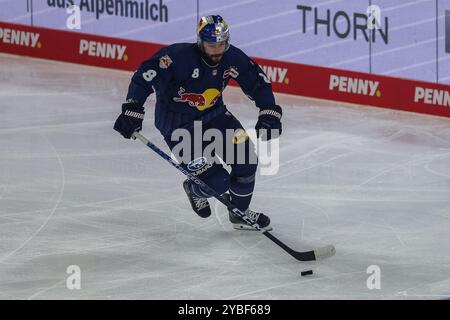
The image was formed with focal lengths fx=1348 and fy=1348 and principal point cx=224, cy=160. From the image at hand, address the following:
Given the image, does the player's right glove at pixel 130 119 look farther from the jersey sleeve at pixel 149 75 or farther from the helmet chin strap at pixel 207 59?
the helmet chin strap at pixel 207 59

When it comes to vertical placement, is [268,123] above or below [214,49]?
below

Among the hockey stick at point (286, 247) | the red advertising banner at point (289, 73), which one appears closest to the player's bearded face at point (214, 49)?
the hockey stick at point (286, 247)

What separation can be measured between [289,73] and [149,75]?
4.23 metres

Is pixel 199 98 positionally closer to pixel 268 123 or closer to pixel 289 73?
pixel 268 123

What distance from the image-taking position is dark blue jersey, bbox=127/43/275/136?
8.05 m

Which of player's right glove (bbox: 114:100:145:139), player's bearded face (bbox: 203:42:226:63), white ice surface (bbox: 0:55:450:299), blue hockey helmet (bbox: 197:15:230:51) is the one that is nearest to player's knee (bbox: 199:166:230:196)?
white ice surface (bbox: 0:55:450:299)

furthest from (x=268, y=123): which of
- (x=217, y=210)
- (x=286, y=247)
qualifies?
(x=217, y=210)

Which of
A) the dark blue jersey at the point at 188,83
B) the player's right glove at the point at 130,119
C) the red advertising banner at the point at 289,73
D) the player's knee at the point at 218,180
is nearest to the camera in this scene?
the player's right glove at the point at 130,119

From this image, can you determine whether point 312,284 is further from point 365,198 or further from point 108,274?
point 365,198

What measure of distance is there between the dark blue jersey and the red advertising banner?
3390mm

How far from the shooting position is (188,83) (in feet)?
26.6

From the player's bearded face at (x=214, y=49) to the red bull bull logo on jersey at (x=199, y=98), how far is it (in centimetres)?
24

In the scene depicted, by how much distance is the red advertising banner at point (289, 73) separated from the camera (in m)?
11.4

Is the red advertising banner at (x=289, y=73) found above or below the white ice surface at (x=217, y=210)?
above
